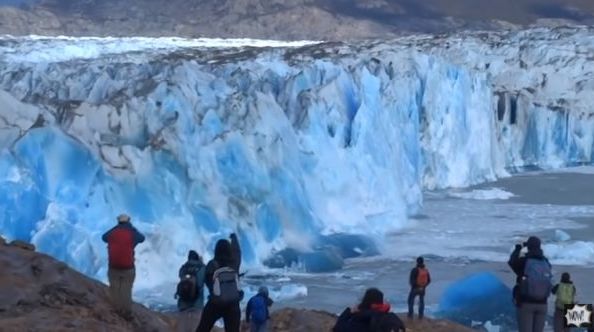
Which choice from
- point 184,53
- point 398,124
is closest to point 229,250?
point 398,124

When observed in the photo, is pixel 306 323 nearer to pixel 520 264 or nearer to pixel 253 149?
pixel 520 264

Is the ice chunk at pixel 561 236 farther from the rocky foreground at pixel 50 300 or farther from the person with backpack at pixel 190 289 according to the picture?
the person with backpack at pixel 190 289

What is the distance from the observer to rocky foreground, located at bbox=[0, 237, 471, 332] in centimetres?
561

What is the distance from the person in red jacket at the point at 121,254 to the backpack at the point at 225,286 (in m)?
0.76

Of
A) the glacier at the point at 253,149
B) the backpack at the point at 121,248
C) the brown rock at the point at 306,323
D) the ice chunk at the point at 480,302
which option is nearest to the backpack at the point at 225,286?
the backpack at the point at 121,248

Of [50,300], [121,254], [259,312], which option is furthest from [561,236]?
[50,300]

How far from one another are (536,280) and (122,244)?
2.13 metres

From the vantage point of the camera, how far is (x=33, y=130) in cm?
1201

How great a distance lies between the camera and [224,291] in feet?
17.8

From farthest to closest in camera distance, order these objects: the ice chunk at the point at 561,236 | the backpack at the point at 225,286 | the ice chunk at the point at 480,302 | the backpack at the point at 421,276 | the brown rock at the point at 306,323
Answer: the ice chunk at the point at 561,236 → the ice chunk at the point at 480,302 → the backpack at the point at 421,276 → the brown rock at the point at 306,323 → the backpack at the point at 225,286

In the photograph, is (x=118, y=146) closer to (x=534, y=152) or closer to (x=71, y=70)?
(x=71, y=70)

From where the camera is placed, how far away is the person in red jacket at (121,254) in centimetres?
599

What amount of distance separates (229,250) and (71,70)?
58.5ft

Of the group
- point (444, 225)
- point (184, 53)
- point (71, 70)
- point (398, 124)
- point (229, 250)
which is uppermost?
point (184, 53)
